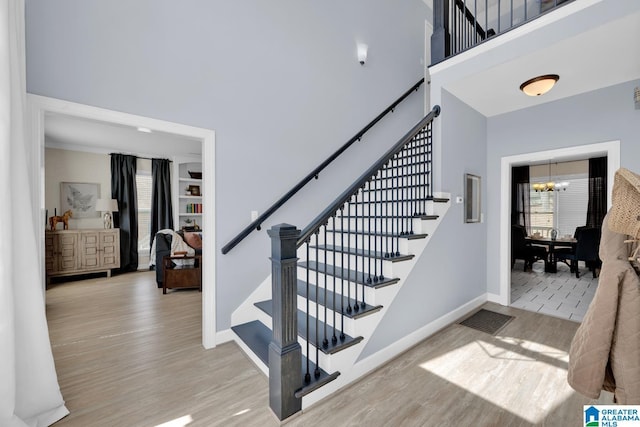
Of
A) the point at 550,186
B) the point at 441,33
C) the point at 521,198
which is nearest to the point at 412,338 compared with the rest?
the point at 441,33

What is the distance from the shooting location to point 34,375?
67.2 inches

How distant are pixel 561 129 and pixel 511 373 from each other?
2.97 meters

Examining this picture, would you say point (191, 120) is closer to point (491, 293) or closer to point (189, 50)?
point (189, 50)

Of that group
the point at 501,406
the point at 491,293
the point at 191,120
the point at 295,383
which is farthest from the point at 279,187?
the point at 491,293

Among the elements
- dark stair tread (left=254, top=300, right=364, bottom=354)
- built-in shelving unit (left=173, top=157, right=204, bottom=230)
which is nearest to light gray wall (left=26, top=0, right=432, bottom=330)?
dark stair tread (left=254, top=300, right=364, bottom=354)

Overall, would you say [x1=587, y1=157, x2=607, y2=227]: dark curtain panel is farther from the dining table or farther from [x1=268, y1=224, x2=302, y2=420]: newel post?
[x1=268, y1=224, x2=302, y2=420]: newel post

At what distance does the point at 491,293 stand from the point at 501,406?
2.49 metres

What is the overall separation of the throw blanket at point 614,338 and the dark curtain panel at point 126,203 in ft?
23.7

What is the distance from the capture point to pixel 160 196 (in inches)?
261

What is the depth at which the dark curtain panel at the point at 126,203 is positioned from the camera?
20.0 feet

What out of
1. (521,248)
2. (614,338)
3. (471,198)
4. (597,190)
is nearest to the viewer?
(614,338)

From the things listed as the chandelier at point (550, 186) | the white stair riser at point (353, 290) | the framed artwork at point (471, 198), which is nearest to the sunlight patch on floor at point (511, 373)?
the white stair riser at point (353, 290)

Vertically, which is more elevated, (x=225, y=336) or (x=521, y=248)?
(x=521, y=248)

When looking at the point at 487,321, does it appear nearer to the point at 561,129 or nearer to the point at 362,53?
the point at 561,129
